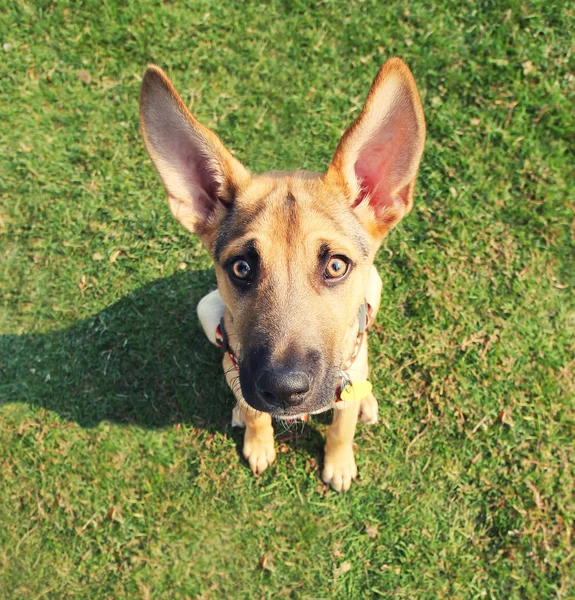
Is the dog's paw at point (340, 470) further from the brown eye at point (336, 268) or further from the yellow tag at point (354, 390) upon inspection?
the brown eye at point (336, 268)

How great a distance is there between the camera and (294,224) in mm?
3396

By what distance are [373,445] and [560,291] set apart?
98.4 inches

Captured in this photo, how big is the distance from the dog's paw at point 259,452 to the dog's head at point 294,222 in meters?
1.58

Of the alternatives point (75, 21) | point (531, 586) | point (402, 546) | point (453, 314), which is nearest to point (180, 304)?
point (453, 314)

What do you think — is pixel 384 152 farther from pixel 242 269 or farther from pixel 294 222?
pixel 242 269

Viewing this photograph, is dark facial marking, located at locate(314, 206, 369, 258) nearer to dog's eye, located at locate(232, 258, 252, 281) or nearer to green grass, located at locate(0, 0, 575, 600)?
dog's eye, located at locate(232, 258, 252, 281)

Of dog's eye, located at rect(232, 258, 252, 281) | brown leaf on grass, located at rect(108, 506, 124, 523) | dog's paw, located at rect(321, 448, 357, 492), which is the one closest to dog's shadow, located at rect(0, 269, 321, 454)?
brown leaf on grass, located at rect(108, 506, 124, 523)

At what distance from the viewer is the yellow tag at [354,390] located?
3.97 meters

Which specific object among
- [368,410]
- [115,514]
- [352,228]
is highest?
[352,228]

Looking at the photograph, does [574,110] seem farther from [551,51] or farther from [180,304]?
[180,304]

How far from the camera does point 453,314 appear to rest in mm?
5625

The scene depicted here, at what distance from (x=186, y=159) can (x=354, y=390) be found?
6.61ft

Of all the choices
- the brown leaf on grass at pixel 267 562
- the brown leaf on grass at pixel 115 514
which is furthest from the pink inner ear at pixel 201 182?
the brown leaf on grass at pixel 267 562

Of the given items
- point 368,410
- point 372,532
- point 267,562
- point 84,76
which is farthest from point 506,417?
point 84,76
